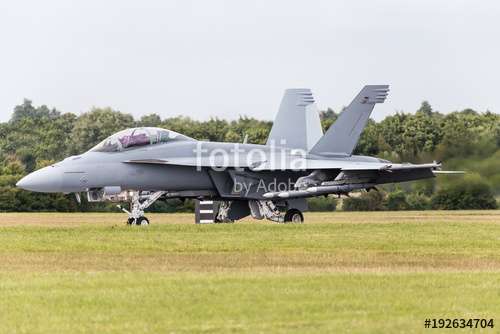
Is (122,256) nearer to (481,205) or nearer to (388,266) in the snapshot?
(388,266)

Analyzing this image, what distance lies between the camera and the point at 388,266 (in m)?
14.8

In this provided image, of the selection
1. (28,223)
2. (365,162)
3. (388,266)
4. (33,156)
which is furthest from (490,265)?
(33,156)

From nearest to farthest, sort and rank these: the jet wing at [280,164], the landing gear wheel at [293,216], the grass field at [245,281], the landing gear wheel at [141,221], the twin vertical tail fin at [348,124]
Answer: the grass field at [245,281] → the landing gear wheel at [141,221] → the jet wing at [280,164] → the landing gear wheel at [293,216] → the twin vertical tail fin at [348,124]

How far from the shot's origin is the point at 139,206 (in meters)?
25.4

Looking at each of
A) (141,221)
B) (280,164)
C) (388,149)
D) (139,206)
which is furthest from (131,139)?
(388,149)

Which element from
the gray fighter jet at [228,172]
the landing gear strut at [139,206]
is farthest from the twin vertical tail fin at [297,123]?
the landing gear strut at [139,206]

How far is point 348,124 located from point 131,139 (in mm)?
5467

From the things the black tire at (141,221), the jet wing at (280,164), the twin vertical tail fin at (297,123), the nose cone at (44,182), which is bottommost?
the black tire at (141,221)

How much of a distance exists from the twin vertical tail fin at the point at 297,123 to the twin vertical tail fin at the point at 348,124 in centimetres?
145

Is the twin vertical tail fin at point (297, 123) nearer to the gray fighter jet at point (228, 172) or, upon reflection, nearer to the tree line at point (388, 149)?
the gray fighter jet at point (228, 172)

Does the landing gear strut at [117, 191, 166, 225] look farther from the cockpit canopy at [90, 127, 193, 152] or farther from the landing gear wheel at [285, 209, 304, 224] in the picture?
the landing gear wheel at [285, 209, 304, 224]

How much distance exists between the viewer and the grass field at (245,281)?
33.9 ft

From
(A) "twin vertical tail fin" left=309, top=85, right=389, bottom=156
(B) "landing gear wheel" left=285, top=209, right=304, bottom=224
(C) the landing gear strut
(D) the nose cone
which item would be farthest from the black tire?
(A) "twin vertical tail fin" left=309, top=85, right=389, bottom=156

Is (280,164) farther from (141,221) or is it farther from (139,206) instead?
(141,221)
